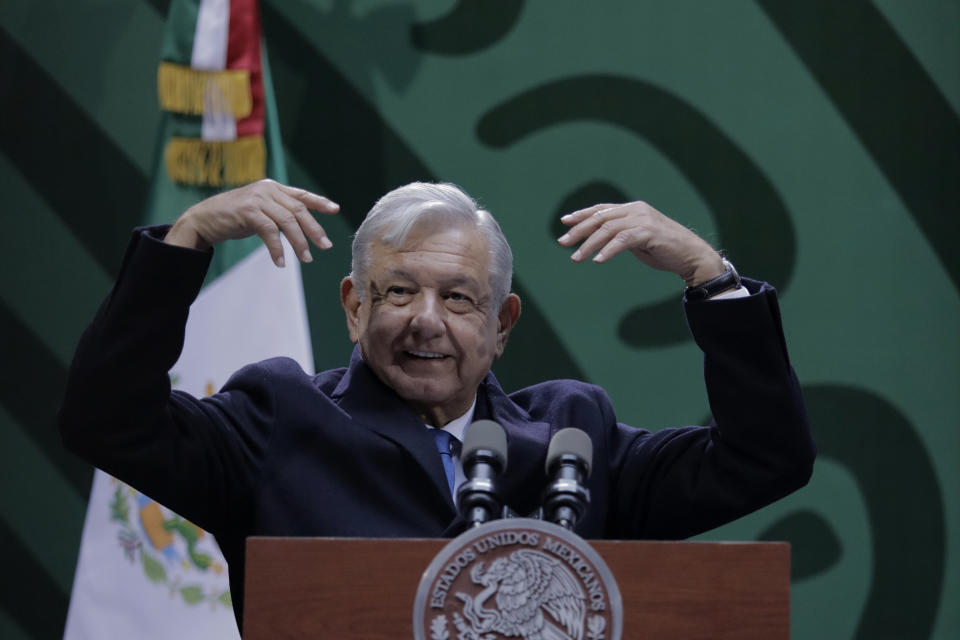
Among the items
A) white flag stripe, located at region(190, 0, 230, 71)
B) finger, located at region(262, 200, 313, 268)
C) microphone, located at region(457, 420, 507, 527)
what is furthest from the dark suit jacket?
white flag stripe, located at region(190, 0, 230, 71)

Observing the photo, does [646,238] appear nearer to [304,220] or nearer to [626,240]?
[626,240]

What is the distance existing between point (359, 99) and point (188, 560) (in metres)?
1.50

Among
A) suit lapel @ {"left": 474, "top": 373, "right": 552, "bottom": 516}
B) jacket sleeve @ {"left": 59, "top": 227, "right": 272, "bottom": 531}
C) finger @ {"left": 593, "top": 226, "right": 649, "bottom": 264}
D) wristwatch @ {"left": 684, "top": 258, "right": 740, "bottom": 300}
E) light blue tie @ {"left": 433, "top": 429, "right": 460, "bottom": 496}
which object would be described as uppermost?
jacket sleeve @ {"left": 59, "top": 227, "right": 272, "bottom": 531}

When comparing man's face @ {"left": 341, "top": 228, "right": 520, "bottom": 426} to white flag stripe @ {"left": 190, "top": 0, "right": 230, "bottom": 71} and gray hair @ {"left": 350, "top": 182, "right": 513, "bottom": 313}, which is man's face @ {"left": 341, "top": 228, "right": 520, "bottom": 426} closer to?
gray hair @ {"left": 350, "top": 182, "right": 513, "bottom": 313}

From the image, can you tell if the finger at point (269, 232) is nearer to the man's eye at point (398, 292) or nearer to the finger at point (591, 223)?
the man's eye at point (398, 292)

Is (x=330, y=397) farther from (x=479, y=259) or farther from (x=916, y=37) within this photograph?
(x=916, y=37)

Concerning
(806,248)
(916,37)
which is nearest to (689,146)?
(806,248)

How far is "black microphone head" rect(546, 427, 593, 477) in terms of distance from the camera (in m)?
1.50

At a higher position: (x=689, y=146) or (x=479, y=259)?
(x=479, y=259)

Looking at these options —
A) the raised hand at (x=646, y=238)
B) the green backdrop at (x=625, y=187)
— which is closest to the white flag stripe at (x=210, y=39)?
the green backdrop at (x=625, y=187)

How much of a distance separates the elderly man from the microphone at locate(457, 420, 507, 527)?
30 cm

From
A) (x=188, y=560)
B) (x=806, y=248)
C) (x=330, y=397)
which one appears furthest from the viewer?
(x=806, y=248)

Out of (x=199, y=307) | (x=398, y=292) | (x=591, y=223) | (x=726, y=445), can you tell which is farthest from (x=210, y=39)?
(x=726, y=445)

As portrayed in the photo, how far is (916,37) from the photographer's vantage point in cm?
372
